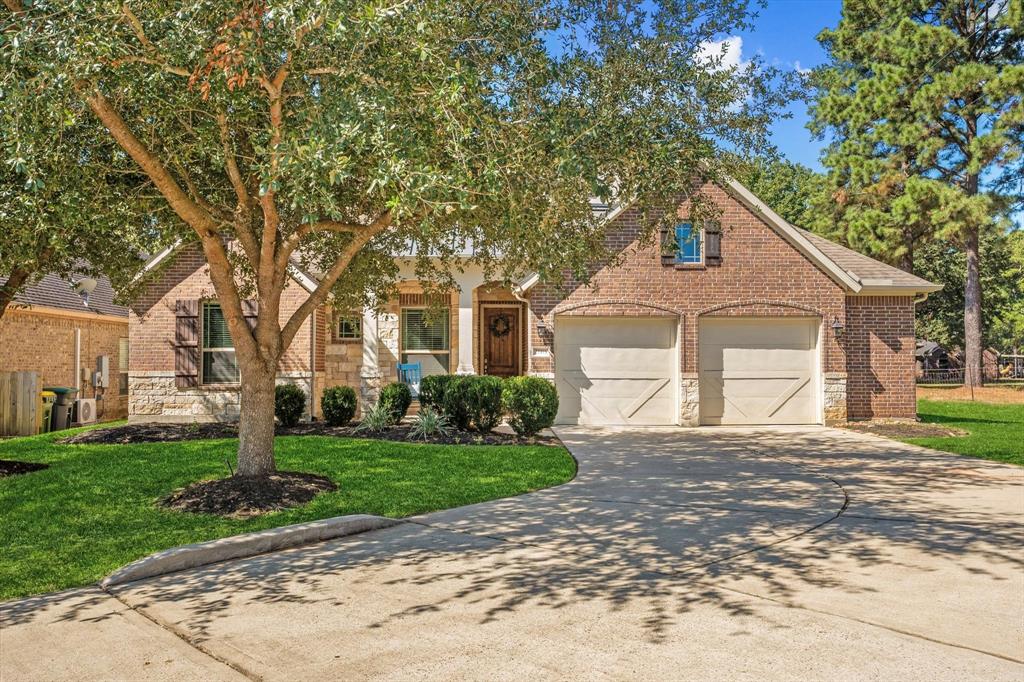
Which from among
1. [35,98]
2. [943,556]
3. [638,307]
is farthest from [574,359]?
[35,98]

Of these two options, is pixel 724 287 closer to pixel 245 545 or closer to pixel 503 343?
pixel 503 343

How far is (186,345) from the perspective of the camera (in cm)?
1576

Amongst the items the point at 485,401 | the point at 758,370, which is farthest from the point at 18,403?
the point at 758,370

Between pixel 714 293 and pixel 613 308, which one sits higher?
pixel 714 293

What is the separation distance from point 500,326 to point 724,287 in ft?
17.3

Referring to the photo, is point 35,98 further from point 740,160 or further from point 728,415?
point 728,415

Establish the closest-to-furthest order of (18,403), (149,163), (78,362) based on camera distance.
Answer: (149,163) → (18,403) → (78,362)

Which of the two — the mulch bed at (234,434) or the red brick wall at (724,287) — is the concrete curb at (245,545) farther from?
the red brick wall at (724,287)

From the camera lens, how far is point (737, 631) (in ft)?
13.9

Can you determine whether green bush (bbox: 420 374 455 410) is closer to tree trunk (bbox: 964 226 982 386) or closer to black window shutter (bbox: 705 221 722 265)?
black window shutter (bbox: 705 221 722 265)

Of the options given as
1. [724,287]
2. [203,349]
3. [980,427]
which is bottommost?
[980,427]

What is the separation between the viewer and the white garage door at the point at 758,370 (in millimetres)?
15922

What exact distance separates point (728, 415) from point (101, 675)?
45.7 feet

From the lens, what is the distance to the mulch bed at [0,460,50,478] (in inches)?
385
